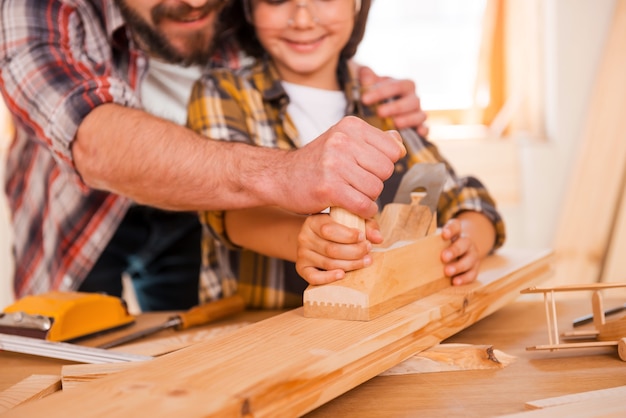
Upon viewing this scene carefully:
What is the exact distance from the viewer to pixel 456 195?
1562mm

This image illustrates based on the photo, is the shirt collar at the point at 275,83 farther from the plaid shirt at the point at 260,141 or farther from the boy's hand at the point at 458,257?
the boy's hand at the point at 458,257

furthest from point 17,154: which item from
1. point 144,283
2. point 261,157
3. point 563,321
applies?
point 563,321

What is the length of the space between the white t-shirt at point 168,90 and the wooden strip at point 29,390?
1.01 metres

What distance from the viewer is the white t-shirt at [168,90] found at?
183 cm

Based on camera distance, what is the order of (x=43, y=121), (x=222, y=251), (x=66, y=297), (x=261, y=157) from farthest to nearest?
(x=222, y=251), (x=43, y=121), (x=66, y=297), (x=261, y=157)

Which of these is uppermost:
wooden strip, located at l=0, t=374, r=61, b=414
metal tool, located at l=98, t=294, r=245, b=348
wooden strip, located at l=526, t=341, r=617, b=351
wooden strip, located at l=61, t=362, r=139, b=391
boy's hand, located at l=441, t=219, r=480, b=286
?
boy's hand, located at l=441, t=219, r=480, b=286

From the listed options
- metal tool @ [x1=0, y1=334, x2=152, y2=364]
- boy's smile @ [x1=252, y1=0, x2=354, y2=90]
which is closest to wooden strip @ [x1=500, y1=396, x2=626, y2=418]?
metal tool @ [x1=0, y1=334, x2=152, y2=364]

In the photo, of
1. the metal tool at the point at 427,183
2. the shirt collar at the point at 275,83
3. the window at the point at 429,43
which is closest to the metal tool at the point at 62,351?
the metal tool at the point at 427,183

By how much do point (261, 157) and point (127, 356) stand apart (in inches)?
13.9

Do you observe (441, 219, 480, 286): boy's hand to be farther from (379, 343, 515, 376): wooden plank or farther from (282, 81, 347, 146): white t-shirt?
(282, 81, 347, 146): white t-shirt

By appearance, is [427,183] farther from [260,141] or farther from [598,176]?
[598,176]

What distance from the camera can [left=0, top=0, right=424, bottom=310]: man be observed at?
1048 mm

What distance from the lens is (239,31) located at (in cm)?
166

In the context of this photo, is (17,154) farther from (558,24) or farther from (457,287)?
(558,24)
